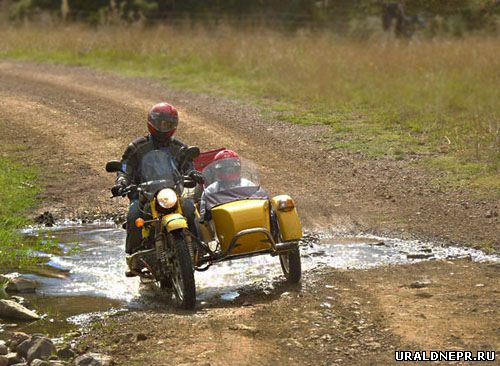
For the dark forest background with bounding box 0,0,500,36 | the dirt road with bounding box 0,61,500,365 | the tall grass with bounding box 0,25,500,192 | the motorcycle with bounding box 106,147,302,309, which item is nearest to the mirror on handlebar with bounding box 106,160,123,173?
the motorcycle with bounding box 106,147,302,309

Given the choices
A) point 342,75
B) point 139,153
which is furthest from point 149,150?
point 342,75

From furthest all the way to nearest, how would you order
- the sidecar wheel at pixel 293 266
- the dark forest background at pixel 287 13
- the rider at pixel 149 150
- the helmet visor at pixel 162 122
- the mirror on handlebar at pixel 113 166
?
the dark forest background at pixel 287 13
the helmet visor at pixel 162 122
the rider at pixel 149 150
the mirror on handlebar at pixel 113 166
the sidecar wheel at pixel 293 266

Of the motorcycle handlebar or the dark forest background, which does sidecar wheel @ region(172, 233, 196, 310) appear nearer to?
the motorcycle handlebar

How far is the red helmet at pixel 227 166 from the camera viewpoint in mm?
8961

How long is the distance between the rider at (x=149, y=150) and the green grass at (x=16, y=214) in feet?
4.59

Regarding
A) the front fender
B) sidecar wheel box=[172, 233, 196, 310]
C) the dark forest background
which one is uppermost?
the front fender

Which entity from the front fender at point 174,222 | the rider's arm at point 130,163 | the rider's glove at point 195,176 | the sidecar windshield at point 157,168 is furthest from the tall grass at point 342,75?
the front fender at point 174,222

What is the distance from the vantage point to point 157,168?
29.3 feet

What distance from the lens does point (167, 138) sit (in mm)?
9281

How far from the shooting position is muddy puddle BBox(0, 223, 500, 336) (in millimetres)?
8336

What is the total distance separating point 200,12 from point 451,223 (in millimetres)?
20166

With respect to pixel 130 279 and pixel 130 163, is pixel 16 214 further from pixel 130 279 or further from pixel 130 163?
pixel 130 163

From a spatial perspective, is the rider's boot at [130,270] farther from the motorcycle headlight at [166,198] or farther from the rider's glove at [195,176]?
the rider's glove at [195,176]

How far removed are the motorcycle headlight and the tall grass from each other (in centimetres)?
535
